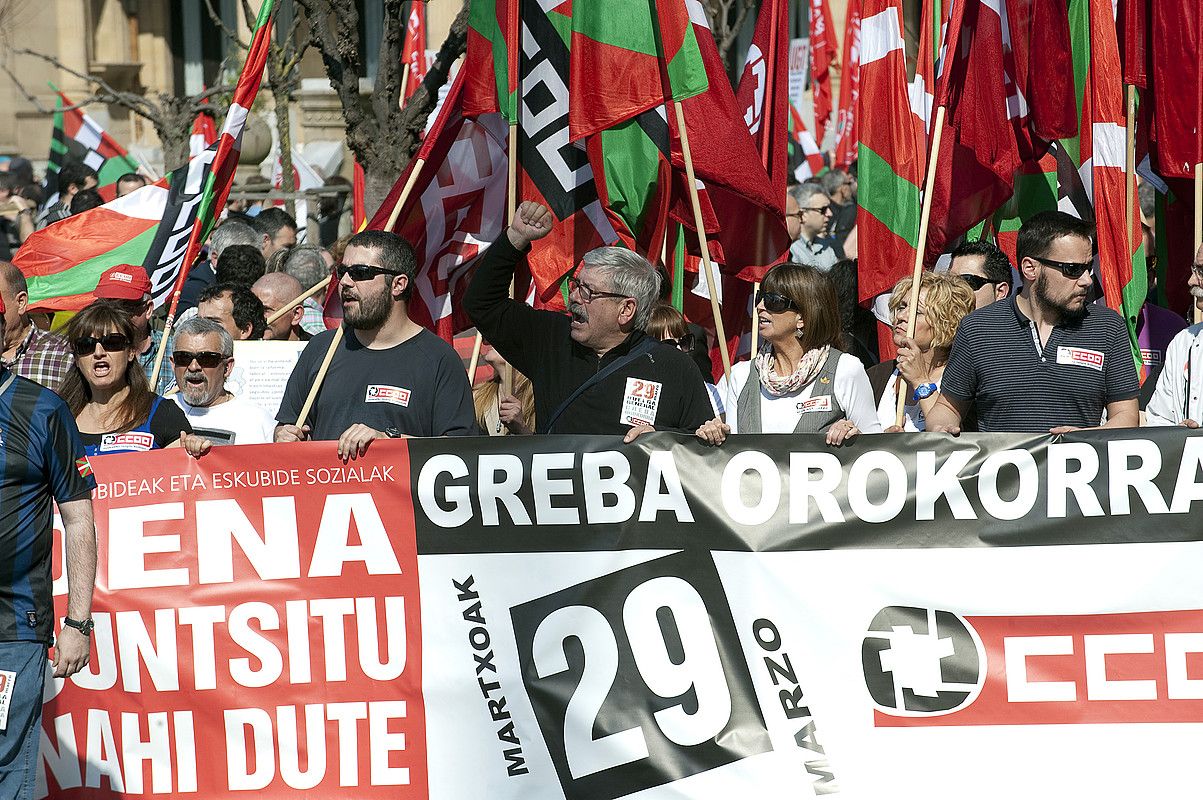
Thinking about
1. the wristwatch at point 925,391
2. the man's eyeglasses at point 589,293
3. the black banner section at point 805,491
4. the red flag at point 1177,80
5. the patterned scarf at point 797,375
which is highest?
the red flag at point 1177,80

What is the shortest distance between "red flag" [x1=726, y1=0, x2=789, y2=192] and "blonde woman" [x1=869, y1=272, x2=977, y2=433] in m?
1.77

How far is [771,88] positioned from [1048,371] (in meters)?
3.09

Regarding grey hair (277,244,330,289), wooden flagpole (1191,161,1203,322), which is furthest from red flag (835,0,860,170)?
wooden flagpole (1191,161,1203,322)

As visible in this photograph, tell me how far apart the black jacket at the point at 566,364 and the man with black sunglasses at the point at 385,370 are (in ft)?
0.95

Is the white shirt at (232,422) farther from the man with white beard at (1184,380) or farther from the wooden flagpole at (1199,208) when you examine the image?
the wooden flagpole at (1199,208)

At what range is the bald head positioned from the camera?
8812 millimetres

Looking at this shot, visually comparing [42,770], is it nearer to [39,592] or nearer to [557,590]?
[39,592]

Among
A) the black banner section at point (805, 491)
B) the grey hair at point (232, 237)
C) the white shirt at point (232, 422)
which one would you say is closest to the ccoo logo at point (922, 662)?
the black banner section at point (805, 491)

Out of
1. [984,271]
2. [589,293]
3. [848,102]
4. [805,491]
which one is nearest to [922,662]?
[805,491]

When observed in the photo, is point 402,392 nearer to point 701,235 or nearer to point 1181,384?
point 701,235

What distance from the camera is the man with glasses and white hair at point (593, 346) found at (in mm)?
5871

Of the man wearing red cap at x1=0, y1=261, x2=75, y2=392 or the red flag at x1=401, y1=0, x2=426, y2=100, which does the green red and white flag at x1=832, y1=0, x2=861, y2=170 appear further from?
the man wearing red cap at x1=0, y1=261, x2=75, y2=392

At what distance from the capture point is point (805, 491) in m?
5.51

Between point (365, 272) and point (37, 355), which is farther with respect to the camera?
point (37, 355)
